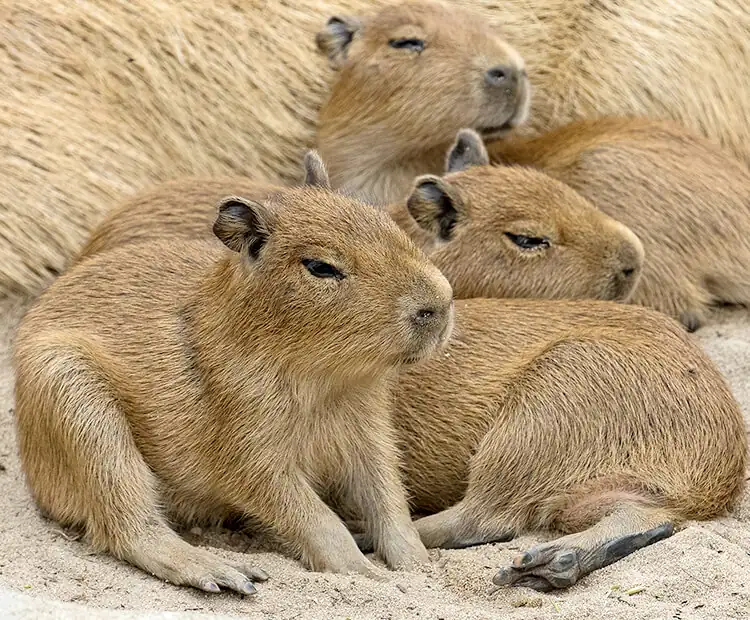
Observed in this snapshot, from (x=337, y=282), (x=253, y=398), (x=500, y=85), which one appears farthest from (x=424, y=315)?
(x=500, y=85)

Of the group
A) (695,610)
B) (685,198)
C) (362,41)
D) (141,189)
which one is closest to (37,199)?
(141,189)

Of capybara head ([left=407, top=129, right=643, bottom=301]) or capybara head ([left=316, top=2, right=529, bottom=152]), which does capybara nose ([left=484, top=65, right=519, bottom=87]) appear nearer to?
capybara head ([left=316, top=2, right=529, bottom=152])

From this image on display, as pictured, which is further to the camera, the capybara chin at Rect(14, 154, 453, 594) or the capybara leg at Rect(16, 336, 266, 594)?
the capybara leg at Rect(16, 336, 266, 594)

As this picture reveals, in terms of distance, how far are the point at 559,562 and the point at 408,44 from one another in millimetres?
3307

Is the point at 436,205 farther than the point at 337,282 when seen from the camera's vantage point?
Yes

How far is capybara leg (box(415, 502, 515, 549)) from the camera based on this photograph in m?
4.58

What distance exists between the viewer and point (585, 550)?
4234 mm

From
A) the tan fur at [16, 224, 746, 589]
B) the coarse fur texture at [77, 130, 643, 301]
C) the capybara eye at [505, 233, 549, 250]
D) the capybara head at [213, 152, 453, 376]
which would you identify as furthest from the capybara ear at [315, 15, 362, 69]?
the capybara head at [213, 152, 453, 376]

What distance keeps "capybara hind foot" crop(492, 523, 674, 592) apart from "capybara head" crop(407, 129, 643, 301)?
1.51m

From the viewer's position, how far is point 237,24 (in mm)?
6902

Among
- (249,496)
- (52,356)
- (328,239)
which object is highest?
(328,239)

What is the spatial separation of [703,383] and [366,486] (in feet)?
3.99

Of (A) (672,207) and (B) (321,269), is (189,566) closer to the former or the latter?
(B) (321,269)

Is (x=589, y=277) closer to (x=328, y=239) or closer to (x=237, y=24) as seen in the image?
(x=328, y=239)
